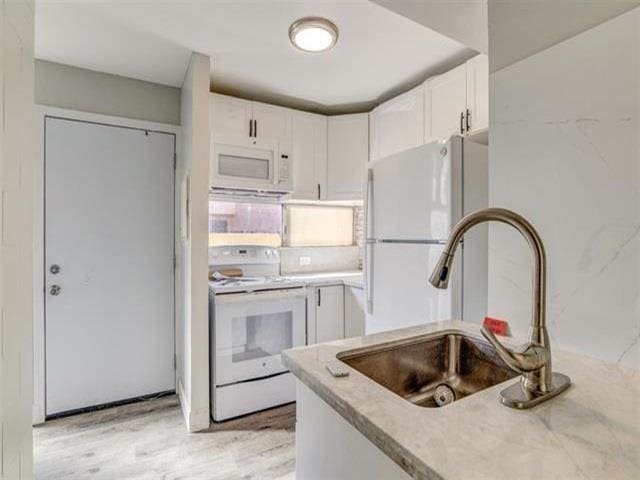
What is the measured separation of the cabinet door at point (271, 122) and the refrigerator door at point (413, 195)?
3.23 feet

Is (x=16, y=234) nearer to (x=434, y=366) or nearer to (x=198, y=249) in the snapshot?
(x=434, y=366)

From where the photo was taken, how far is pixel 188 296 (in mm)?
2248

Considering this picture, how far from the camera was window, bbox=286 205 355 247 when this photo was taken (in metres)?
3.31

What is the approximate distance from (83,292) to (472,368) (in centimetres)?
251

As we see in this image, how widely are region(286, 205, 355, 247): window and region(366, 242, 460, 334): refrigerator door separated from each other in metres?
1.20

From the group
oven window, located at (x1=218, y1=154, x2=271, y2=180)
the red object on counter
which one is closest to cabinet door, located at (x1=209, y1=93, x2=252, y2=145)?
oven window, located at (x1=218, y1=154, x2=271, y2=180)

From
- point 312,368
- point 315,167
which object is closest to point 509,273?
point 312,368

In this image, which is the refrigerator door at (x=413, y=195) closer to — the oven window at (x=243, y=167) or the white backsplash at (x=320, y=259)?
the oven window at (x=243, y=167)

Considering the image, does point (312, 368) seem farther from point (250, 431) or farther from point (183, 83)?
point (183, 83)

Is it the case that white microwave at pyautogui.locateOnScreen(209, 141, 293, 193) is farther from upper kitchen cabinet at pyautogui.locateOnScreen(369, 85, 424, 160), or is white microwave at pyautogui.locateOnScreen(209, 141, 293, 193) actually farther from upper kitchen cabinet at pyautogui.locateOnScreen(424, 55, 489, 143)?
upper kitchen cabinet at pyautogui.locateOnScreen(424, 55, 489, 143)

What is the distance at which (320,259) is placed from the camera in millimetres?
3430

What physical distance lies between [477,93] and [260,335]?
7.01ft

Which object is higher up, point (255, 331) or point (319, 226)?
point (319, 226)

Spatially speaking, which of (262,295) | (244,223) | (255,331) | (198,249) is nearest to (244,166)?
(244,223)
